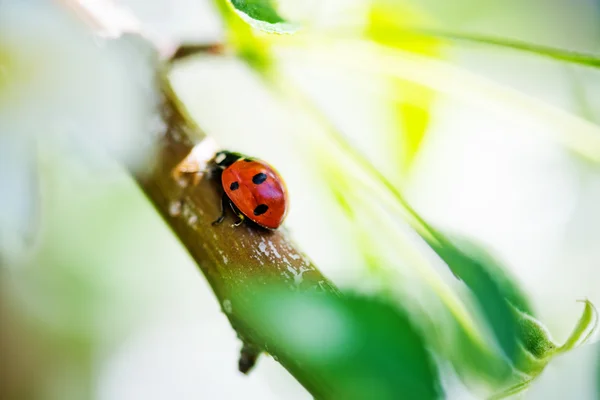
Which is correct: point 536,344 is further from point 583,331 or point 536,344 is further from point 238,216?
point 238,216

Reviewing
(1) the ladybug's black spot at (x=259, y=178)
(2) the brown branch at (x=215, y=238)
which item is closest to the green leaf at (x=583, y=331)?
(2) the brown branch at (x=215, y=238)

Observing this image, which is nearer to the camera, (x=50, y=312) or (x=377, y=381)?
(x=377, y=381)

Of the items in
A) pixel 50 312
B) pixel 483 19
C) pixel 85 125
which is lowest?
pixel 50 312

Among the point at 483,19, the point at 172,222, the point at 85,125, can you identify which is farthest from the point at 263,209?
the point at 483,19

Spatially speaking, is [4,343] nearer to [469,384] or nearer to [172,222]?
[172,222]

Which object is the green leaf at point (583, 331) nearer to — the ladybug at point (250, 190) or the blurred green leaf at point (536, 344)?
the blurred green leaf at point (536, 344)

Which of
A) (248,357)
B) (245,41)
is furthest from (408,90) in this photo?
(248,357)
